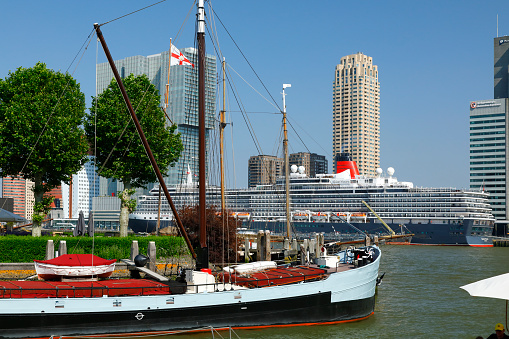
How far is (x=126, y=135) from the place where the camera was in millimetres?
Result: 40031

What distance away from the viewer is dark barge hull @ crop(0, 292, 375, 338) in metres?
18.8

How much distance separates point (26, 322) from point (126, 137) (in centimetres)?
2286

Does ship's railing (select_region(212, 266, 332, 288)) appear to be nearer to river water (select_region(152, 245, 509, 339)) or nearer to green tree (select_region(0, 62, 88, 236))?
river water (select_region(152, 245, 509, 339))

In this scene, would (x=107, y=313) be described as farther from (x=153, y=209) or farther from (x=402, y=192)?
(x=153, y=209)

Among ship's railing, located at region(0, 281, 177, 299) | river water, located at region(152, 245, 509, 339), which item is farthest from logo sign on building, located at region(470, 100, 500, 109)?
ship's railing, located at region(0, 281, 177, 299)

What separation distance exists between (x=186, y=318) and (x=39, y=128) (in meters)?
20.6

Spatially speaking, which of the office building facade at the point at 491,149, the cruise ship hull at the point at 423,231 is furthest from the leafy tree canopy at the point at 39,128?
the office building facade at the point at 491,149

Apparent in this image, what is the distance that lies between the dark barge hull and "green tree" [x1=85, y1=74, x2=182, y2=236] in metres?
19.7

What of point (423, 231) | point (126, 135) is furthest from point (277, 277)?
point (423, 231)

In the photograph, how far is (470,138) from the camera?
18562 cm

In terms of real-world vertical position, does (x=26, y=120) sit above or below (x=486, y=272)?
above

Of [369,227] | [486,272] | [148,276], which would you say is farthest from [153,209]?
[148,276]

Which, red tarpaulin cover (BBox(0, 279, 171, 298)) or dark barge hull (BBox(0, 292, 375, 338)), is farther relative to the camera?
red tarpaulin cover (BBox(0, 279, 171, 298))

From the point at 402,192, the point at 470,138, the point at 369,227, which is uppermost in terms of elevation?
the point at 470,138
